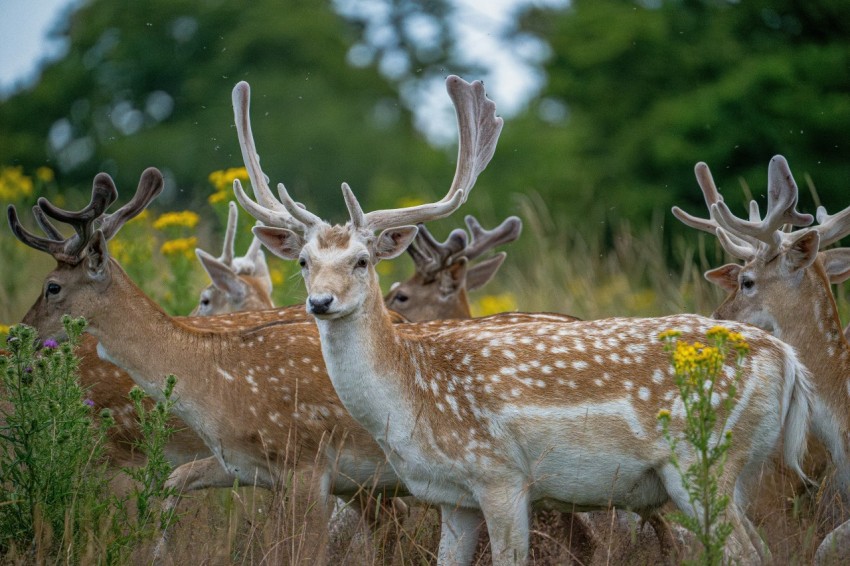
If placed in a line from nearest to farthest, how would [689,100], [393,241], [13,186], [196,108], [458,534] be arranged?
[458,534]
[393,241]
[13,186]
[689,100]
[196,108]

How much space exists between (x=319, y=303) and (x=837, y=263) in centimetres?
310

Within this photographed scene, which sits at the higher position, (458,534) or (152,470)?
(152,470)

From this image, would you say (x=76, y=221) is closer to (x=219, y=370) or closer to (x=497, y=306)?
(x=219, y=370)

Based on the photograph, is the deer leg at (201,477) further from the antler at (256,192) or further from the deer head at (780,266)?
the deer head at (780,266)

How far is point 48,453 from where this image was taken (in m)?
4.83

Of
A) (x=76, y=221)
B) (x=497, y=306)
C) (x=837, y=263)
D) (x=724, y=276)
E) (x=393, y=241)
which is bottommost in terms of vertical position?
(x=497, y=306)

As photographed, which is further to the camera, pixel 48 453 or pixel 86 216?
pixel 86 216

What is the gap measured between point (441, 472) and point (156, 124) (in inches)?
946

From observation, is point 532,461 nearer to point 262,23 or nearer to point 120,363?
point 120,363

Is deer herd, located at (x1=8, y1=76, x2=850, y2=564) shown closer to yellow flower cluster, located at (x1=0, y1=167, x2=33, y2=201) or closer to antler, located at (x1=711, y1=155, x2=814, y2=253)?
antler, located at (x1=711, y1=155, x2=814, y2=253)

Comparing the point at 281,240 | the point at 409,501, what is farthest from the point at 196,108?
the point at 281,240

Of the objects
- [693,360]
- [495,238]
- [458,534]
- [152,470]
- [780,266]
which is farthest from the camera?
[495,238]

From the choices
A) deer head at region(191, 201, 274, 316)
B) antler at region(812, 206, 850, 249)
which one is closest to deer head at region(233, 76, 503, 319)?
antler at region(812, 206, 850, 249)

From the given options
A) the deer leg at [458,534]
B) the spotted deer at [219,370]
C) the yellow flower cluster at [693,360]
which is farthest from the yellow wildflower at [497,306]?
the yellow flower cluster at [693,360]
